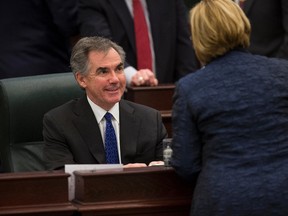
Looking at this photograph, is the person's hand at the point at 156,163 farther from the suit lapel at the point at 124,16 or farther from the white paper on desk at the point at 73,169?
the suit lapel at the point at 124,16

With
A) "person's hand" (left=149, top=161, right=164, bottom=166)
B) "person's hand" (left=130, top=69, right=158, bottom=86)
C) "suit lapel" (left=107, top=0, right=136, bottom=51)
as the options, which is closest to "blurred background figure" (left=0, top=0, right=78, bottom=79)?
"suit lapel" (left=107, top=0, right=136, bottom=51)

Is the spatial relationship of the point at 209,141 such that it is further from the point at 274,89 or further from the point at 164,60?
the point at 164,60

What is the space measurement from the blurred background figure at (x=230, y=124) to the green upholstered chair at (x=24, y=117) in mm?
1477

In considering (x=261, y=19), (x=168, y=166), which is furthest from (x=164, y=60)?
(x=168, y=166)

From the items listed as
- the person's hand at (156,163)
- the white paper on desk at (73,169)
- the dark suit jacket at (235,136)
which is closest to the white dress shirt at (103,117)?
the person's hand at (156,163)

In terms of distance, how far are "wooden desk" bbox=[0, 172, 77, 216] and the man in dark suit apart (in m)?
0.65

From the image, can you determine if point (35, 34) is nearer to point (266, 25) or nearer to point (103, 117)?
point (266, 25)

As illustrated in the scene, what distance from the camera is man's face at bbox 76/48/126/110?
5.15 m

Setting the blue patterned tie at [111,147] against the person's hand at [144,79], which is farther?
the person's hand at [144,79]

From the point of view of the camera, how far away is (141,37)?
6523mm

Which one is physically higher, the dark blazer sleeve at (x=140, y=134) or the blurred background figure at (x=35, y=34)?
the blurred background figure at (x=35, y=34)

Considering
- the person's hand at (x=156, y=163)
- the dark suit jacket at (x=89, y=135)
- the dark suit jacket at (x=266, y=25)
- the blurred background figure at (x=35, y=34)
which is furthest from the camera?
the dark suit jacket at (x=266, y=25)

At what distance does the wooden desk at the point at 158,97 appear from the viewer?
603cm

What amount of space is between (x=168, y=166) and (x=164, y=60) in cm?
225
